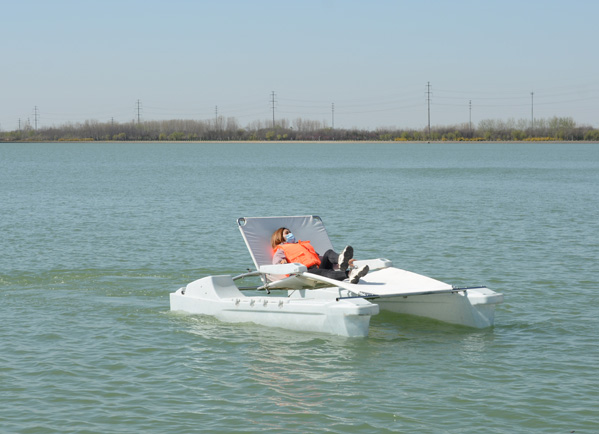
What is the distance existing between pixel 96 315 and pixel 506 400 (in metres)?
7.06

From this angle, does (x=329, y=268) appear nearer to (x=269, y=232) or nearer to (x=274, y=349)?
(x=269, y=232)

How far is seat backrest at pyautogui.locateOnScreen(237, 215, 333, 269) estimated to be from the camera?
14.3m

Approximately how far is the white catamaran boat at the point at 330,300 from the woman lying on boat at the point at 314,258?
0.67ft

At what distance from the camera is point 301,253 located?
44.6 ft

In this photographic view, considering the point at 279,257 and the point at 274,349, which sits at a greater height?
the point at 279,257

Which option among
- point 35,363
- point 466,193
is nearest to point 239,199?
point 466,193

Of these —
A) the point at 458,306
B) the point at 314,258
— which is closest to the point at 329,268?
the point at 314,258

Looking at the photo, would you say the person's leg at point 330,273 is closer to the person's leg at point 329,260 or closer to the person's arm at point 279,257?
the person's leg at point 329,260

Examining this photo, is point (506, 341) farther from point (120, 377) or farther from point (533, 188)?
point (533, 188)

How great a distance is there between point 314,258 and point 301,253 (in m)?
0.23

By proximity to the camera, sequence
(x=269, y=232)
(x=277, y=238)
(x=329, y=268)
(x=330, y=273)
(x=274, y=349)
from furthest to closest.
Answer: (x=269, y=232) → (x=277, y=238) → (x=329, y=268) → (x=330, y=273) → (x=274, y=349)

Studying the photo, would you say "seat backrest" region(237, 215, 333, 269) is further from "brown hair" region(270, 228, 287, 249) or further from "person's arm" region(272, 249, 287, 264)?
"person's arm" region(272, 249, 287, 264)

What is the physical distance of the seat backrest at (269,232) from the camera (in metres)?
14.3

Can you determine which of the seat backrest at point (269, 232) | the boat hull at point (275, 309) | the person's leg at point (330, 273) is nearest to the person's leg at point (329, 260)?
the person's leg at point (330, 273)
